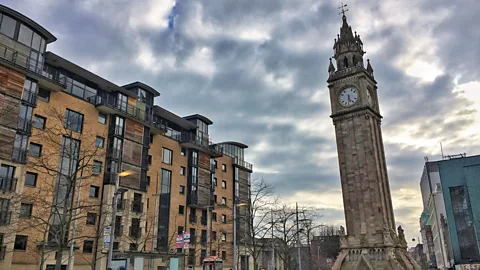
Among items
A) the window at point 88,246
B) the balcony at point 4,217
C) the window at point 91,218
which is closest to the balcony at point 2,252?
the balcony at point 4,217

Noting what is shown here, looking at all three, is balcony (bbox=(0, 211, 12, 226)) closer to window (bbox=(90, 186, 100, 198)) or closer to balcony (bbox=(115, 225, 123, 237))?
window (bbox=(90, 186, 100, 198))

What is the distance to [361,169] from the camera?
1778 inches

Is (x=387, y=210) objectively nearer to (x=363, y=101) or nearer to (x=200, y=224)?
(x=363, y=101)

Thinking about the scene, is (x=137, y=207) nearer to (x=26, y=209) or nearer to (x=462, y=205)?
(x=26, y=209)

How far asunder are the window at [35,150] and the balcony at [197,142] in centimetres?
2530

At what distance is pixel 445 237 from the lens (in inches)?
4016

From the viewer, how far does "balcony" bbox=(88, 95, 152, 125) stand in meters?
49.1

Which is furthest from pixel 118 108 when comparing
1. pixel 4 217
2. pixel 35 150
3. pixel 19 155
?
pixel 4 217

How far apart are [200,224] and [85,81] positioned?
30293 mm

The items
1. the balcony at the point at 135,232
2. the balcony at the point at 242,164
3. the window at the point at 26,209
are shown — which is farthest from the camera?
the balcony at the point at 242,164

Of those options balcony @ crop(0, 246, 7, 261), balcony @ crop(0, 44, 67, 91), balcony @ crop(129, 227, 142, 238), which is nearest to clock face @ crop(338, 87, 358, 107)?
balcony @ crop(129, 227, 142, 238)

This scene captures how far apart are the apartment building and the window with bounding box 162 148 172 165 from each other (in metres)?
0.23

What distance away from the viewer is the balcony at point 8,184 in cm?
3684

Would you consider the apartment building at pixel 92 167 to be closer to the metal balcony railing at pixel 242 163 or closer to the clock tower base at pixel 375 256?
the metal balcony railing at pixel 242 163
